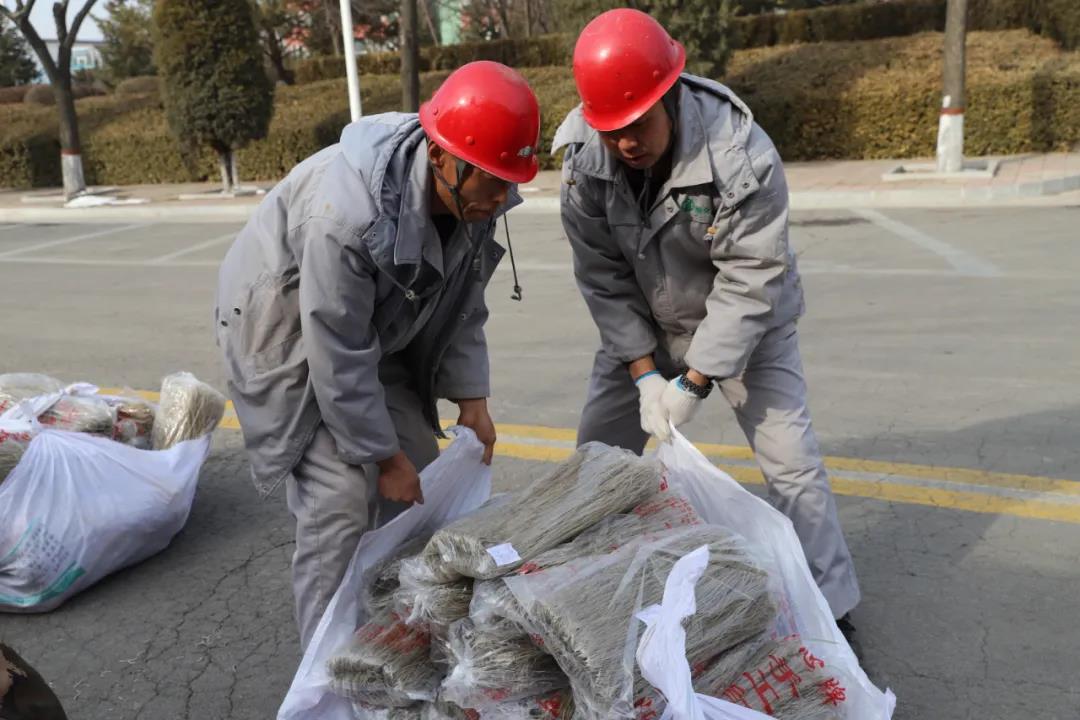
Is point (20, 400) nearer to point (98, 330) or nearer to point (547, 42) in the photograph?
point (98, 330)

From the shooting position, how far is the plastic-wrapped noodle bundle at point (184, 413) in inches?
143

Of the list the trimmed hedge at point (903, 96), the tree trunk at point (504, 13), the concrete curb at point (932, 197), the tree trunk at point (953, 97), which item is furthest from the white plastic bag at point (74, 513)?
the tree trunk at point (504, 13)

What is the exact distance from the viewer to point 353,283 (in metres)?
2.19

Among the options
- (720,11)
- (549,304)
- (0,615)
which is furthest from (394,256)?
(720,11)

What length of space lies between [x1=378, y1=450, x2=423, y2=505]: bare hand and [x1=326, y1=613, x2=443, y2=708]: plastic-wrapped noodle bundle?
0.33m

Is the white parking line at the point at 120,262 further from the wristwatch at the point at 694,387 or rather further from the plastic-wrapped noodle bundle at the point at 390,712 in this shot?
the plastic-wrapped noodle bundle at the point at 390,712

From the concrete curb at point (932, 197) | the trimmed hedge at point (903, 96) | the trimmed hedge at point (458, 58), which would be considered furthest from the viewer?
the trimmed hedge at point (458, 58)

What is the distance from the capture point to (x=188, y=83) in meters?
16.2

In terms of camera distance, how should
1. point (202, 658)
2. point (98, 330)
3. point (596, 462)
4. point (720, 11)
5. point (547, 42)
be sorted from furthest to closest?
point (547, 42) → point (720, 11) → point (98, 330) → point (202, 658) → point (596, 462)

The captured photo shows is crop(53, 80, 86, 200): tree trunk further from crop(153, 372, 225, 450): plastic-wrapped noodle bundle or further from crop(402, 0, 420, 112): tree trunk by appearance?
crop(153, 372, 225, 450): plastic-wrapped noodle bundle

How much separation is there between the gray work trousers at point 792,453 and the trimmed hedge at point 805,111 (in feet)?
43.6

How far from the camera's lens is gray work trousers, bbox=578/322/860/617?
8.69 feet

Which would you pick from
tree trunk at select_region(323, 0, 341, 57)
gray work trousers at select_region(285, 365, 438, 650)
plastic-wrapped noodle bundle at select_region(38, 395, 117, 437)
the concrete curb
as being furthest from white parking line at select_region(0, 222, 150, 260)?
tree trunk at select_region(323, 0, 341, 57)

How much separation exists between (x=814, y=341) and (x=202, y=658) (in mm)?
3942
